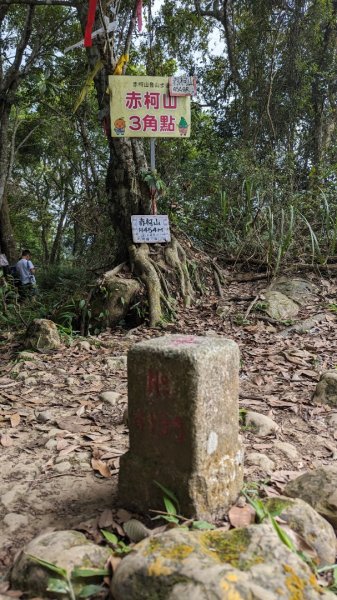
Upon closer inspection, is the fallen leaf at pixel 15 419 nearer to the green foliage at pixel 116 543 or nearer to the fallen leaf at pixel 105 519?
the fallen leaf at pixel 105 519

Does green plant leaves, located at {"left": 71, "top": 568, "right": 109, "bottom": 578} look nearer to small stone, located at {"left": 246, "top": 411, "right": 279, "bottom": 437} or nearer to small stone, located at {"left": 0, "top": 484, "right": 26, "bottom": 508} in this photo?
small stone, located at {"left": 0, "top": 484, "right": 26, "bottom": 508}

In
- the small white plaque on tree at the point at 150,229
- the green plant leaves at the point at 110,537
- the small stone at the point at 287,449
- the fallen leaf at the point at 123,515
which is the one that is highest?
the small white plaque on tree at the point at 150,229

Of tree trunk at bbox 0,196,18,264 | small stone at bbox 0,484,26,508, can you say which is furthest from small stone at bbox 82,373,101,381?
tree trunk at bbox 0,196,18,264

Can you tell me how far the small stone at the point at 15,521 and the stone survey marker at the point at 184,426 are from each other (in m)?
0.44

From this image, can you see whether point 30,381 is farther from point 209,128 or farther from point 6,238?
point 6,238

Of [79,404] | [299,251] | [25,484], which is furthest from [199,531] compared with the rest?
[299,251]

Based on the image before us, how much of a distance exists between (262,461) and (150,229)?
3.93 m

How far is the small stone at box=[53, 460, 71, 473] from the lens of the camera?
2.52 meters

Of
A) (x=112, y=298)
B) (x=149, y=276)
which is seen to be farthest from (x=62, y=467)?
(x=149, y=276)

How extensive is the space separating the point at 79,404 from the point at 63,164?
12001mm

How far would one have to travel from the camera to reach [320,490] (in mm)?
2000

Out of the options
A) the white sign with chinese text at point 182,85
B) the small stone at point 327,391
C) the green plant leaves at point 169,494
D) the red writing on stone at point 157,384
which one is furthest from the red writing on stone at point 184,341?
the white sign with chinese text at point 182,85

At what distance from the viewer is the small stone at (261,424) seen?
2.94 metres

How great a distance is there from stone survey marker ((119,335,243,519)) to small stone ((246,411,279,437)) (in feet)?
3.16
